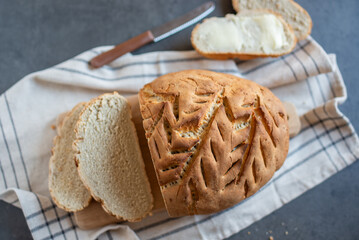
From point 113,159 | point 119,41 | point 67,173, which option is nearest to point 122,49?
point 119,41

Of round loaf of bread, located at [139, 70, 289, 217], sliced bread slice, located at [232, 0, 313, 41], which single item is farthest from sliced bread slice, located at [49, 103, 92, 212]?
sliced bread slice, located at [232, 0, 313, 41]

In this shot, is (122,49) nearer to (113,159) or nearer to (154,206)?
(113,159)

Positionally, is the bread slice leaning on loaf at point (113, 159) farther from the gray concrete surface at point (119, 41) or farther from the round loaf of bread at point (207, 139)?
the gray concrete surface at point (119, 41)

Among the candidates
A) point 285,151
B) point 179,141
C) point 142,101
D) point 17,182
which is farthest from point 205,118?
point 17,182

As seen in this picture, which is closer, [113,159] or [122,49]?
[113,159]

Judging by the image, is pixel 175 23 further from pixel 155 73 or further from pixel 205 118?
pixel 205 118

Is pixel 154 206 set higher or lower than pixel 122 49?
lower

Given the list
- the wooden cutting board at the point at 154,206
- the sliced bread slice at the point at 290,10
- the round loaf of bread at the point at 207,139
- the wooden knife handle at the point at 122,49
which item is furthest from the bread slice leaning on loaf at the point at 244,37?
the wooden cutting board at the point at 154,206
